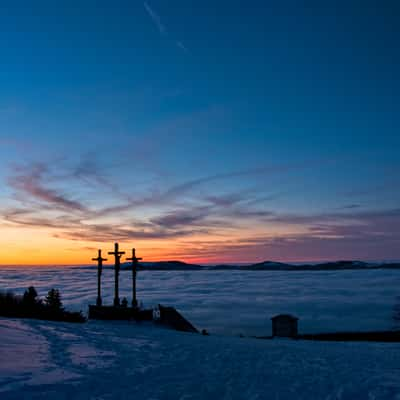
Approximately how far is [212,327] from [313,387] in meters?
63.6

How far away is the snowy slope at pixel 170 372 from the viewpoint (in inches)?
241

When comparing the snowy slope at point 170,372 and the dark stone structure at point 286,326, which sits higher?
the snowy slope at point 170,372

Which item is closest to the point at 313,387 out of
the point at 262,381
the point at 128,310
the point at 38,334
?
the point at 262,381

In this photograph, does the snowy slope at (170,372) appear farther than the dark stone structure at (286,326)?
No

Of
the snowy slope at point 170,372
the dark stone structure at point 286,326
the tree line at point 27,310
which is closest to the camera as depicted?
the snowy slope at point 170,372

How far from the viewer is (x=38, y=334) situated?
10.9 m

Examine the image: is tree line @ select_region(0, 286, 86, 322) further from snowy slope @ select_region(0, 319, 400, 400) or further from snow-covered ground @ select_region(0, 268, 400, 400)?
snowy slope @ select_region(0, 319, 400, 400)

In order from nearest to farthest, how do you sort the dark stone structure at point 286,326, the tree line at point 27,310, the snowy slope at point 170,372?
the snowy slope at point 170,372 < the tree line at point 27,310 < the dark stone structure at point 286,326

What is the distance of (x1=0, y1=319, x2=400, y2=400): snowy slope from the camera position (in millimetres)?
6117

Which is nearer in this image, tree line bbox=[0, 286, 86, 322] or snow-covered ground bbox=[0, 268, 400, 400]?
snow-covered ground bbox=[0, 268, 400, 400]

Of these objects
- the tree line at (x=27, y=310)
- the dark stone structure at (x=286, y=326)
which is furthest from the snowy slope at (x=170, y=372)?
the dark stone structure at (x=286, y=326)

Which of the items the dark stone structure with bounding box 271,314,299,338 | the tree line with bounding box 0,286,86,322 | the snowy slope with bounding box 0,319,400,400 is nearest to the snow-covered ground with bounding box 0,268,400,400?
the snowy slope with bounding box 0,319,400,400

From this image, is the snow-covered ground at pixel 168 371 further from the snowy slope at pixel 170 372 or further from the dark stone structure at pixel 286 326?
the dark stone structure at pixel 286 326

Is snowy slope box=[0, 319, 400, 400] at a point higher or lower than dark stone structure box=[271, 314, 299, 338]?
higher
